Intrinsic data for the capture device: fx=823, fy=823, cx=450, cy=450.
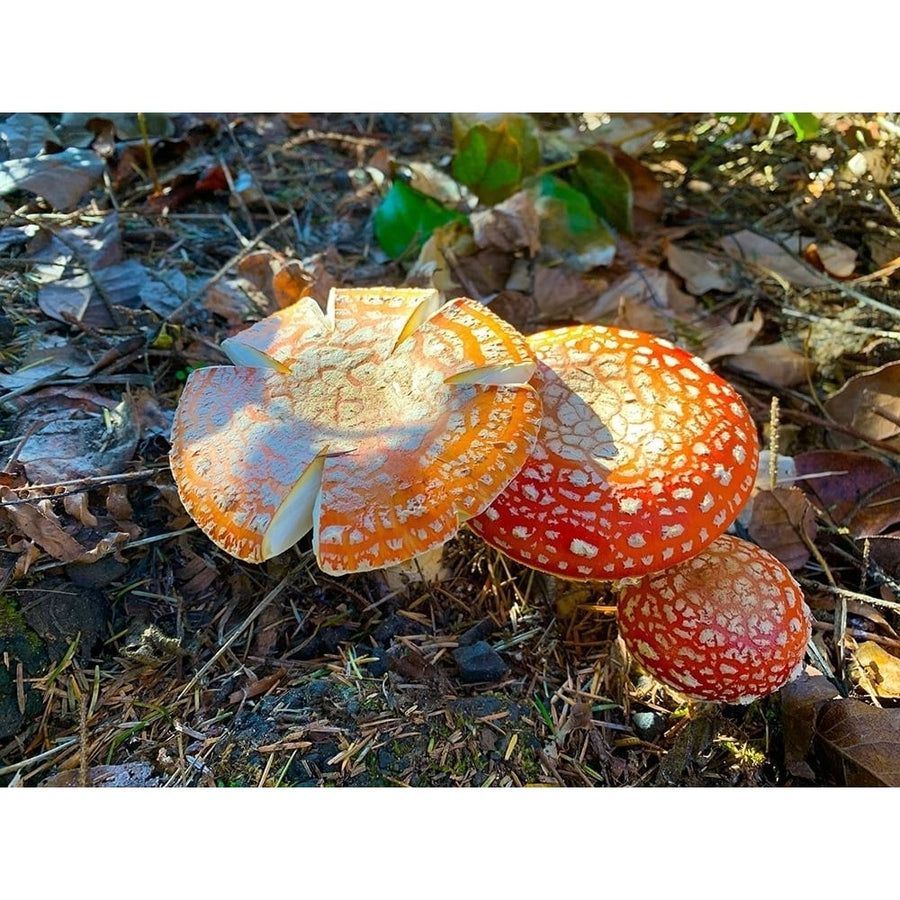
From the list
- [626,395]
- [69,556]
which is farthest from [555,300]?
[69,556]

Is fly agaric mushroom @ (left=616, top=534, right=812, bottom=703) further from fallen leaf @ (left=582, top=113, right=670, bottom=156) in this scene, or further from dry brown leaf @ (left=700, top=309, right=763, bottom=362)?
fallen leaf @ (left=582, top=113, right=670, bottom=156)

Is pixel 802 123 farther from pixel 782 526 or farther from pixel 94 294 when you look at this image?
pixel 94 294

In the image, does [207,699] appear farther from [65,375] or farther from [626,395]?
[626,395]

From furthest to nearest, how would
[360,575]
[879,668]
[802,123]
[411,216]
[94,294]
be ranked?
1. [411,216]
2. [802,123]
3. [94,294]
4. [360,575]
5. [879,668]

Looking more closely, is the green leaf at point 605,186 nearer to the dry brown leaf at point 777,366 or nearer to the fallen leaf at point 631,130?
the fallen leaf at point 631,130

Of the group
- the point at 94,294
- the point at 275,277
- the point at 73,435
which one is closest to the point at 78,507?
the point at 73,435

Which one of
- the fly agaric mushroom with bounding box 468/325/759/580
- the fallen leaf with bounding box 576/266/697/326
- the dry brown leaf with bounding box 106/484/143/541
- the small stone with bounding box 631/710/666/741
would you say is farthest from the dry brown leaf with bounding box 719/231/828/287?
the dry brown leaf with bounding box 106/484/143/541
